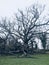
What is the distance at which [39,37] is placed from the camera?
29.3 meters

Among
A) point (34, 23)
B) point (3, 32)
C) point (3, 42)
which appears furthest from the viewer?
point (34, 23)

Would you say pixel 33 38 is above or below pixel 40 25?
below

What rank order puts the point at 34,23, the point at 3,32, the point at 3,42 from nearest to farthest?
1. the point at 3,42
2. the point at 3,32
3. the point at 34,23

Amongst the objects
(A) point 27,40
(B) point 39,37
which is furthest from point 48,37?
(A) point 27,40

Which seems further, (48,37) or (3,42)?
(48,37)

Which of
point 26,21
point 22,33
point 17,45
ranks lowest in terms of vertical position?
point 17,45

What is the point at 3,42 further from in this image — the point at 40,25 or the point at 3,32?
the point at 40,25

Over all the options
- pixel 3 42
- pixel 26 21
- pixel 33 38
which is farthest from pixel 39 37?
pixel 3 42

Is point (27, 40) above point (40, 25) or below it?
below

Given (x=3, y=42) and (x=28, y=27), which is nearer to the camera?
(x=3, y=42)

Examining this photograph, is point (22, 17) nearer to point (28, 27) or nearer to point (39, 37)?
point (28, 27)

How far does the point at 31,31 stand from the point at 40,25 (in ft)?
5.65

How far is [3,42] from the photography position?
977 inches

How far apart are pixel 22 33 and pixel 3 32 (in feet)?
10.00
